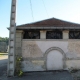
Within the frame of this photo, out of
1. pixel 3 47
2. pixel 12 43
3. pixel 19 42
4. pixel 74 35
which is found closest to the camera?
pixel 12 43

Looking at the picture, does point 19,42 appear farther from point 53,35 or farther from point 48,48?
point 53,35

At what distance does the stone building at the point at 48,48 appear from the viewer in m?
12.4

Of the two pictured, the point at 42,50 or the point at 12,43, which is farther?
the point at 42,50

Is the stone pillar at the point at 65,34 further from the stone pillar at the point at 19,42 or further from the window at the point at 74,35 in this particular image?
the stone pillar at the point at 19,42

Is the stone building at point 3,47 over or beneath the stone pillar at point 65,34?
beneath

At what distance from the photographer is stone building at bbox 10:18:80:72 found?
40.6ft

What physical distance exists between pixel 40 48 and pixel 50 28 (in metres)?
2.01

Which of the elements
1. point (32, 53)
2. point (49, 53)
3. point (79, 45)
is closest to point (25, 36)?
point (32, 53)

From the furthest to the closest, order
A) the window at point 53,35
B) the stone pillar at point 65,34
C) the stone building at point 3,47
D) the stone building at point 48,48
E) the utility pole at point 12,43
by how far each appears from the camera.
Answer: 1. the stone building at point 3,47
2. the window at point 53,35
3. the stone pillar at point 65,34
4. the stone building at point 48,48
5. the utility pole at point 12,43

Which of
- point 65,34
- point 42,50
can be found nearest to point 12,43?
point 42,50

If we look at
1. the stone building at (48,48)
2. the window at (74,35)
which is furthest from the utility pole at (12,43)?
the window at (74,35)

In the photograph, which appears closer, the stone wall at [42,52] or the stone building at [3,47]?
the stone wall at [42,52]

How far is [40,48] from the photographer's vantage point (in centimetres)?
1261

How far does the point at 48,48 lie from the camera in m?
12.6
